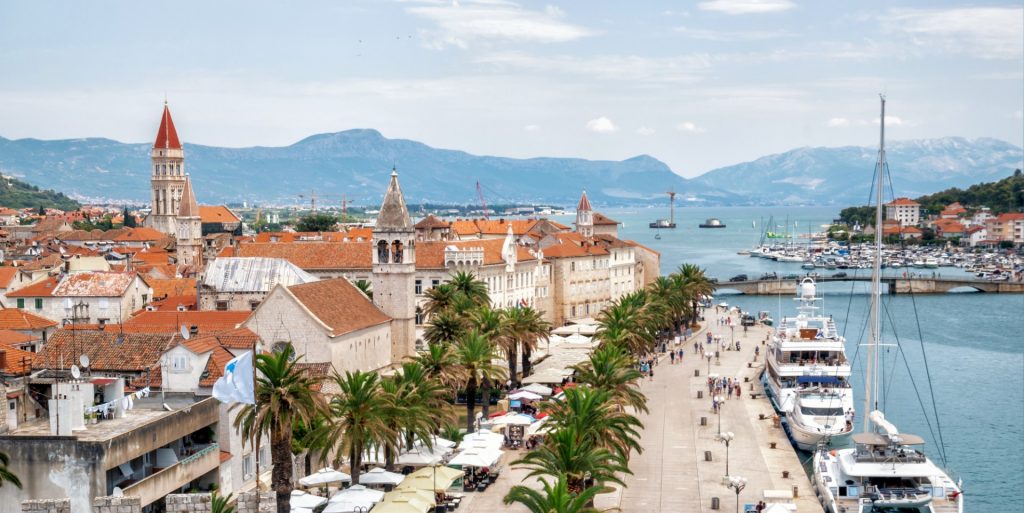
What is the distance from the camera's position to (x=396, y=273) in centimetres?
8319

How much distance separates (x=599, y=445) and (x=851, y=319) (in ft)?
390

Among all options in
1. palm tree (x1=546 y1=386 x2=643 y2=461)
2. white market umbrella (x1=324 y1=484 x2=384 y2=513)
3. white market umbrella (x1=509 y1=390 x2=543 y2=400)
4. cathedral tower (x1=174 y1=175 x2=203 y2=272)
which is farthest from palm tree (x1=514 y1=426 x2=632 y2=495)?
cathedral tower (x1=174 y1=175 x2=203 y2=272)

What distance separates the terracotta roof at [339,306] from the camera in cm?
7169

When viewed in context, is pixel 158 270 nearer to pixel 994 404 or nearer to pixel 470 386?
pixel 470 386

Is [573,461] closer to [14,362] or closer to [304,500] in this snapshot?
[304,500]

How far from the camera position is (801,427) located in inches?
2874

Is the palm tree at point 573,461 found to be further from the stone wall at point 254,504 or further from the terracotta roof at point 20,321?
the terracotta roof at point 20,321

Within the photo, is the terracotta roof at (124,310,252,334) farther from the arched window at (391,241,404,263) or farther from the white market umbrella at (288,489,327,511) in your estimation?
the white market umbrella at (288,489,327,511)

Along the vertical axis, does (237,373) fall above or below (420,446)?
above

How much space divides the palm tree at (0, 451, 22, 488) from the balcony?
3.43 meters

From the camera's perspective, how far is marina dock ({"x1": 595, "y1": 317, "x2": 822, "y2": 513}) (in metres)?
53.8

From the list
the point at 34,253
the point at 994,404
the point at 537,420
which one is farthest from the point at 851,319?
the point at 34,253

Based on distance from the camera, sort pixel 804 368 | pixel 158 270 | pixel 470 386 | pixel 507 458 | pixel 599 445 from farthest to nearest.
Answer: pixel 158 270 < pixel 804 368 < pixel 470 386 < pixel 507 458 < pixel 599 445


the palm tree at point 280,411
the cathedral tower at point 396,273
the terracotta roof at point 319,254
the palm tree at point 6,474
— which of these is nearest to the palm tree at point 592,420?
the palm tree at point 280,411
